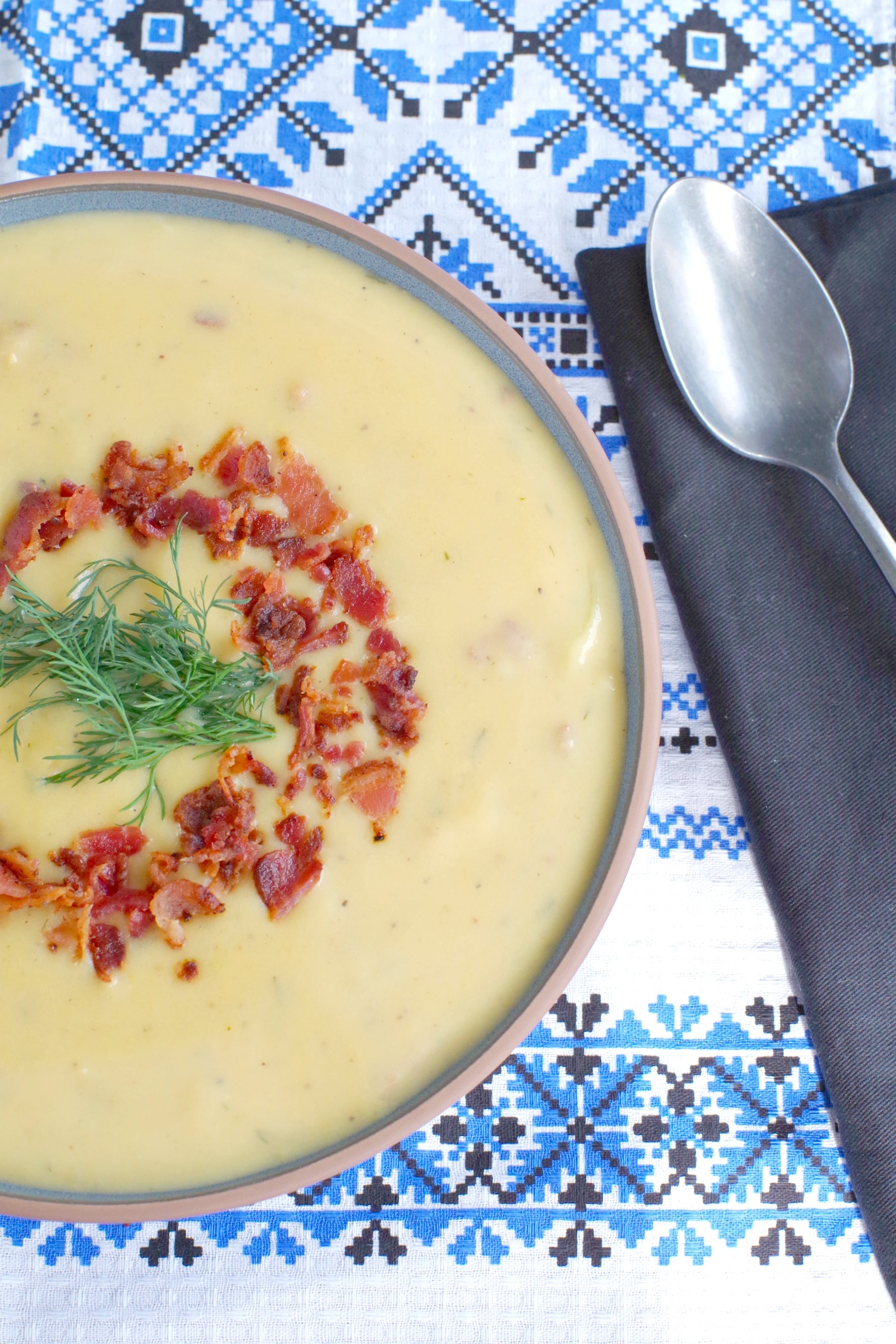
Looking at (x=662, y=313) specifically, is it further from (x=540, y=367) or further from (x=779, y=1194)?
(x=779, y=1194)

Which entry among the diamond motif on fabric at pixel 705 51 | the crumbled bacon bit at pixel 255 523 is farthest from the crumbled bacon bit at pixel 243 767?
the diamond motif on fabric at pixel 705 51

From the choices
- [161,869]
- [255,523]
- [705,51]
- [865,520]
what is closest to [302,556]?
[255,523]

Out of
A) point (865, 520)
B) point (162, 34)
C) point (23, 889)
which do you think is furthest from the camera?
point (162, 34)

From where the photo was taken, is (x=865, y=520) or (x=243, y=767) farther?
(x=865, y=520)

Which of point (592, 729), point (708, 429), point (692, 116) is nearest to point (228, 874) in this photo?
point (592, 729)

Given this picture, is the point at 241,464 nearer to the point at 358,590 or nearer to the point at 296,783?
the point at 358,590

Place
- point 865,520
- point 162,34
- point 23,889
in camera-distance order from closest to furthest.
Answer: point 23,889 < point 865,520 < point 162,34
